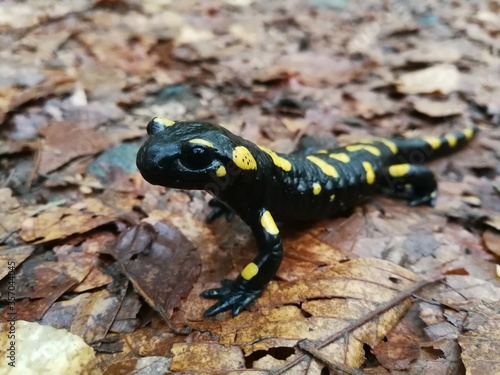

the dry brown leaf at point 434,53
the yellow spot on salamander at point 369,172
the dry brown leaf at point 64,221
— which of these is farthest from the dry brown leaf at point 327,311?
the dry brown leaf at point 434,53

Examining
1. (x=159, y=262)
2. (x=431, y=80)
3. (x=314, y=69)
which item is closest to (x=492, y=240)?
(x=159, y=262)

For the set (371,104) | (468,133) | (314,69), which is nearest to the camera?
(468,133)

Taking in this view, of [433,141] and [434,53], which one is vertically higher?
[434,53]

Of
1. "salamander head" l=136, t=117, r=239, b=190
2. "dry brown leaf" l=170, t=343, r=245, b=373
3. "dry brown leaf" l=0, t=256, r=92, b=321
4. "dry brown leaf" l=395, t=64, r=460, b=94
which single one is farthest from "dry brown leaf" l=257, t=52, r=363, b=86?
"dry brown leaf" l=170, t=343, r=245, b=373

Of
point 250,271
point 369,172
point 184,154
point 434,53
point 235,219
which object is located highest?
point 184,154

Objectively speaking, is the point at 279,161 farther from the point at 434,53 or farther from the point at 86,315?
the point at 434,53

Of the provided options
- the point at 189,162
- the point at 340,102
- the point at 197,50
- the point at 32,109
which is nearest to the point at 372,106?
the point at 340,102

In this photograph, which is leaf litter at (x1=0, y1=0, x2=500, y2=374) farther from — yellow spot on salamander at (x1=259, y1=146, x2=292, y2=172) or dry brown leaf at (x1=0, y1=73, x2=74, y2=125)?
yellow spot on salamander at (x1=259, y1=146, x2=292, y2=172)
